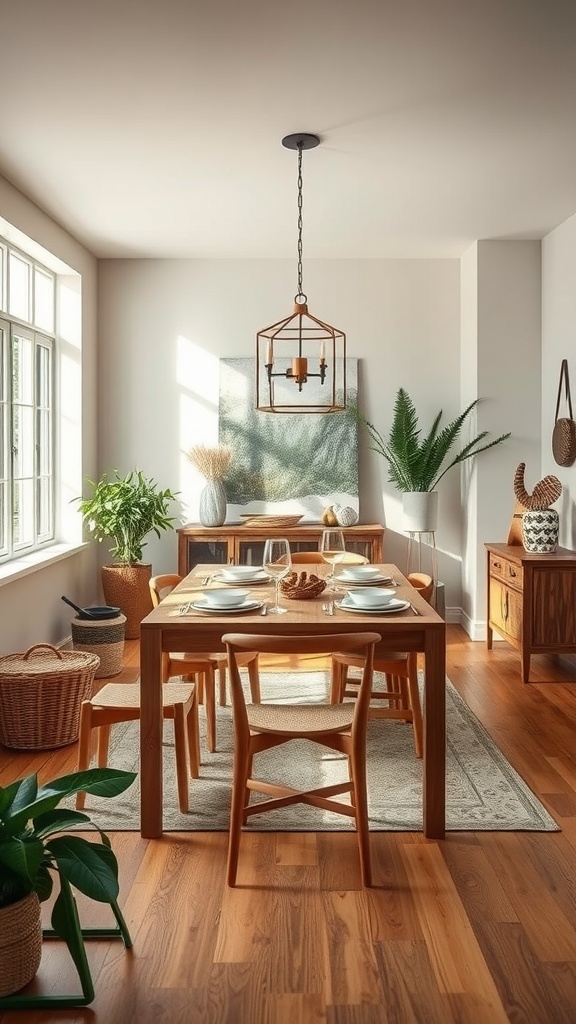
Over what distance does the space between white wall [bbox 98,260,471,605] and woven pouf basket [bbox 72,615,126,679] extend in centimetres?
154

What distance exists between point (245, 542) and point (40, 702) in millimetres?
2562

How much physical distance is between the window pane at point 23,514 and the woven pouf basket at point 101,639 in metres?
0.66

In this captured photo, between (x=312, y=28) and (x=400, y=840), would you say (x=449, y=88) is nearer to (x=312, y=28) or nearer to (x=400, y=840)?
(x=312, y=28)

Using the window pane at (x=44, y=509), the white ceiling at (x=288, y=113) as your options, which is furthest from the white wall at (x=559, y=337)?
the window pane at (x=44, y=509)

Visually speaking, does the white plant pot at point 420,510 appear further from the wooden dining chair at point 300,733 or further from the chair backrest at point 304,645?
the chair backrest at point 304,645

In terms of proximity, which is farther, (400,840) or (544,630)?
(544,630)

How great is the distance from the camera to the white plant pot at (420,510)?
6316 mm

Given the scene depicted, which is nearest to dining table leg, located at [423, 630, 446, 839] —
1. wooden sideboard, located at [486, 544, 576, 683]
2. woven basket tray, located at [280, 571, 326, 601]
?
woven basket tray, located at [280, 571, 326, 601]

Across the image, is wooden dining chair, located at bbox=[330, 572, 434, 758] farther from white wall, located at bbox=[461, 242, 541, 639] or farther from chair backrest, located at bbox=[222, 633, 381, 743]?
white wall, located at bbox=[461, 242, 541, 639]

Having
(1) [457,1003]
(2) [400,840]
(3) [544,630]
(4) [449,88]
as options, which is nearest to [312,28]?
(4) [449,88]

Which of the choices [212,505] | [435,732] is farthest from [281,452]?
[435,732]

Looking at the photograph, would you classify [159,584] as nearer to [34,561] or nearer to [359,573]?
[359,573]

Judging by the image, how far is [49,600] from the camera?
5445mm

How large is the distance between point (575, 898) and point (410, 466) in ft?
13.3
